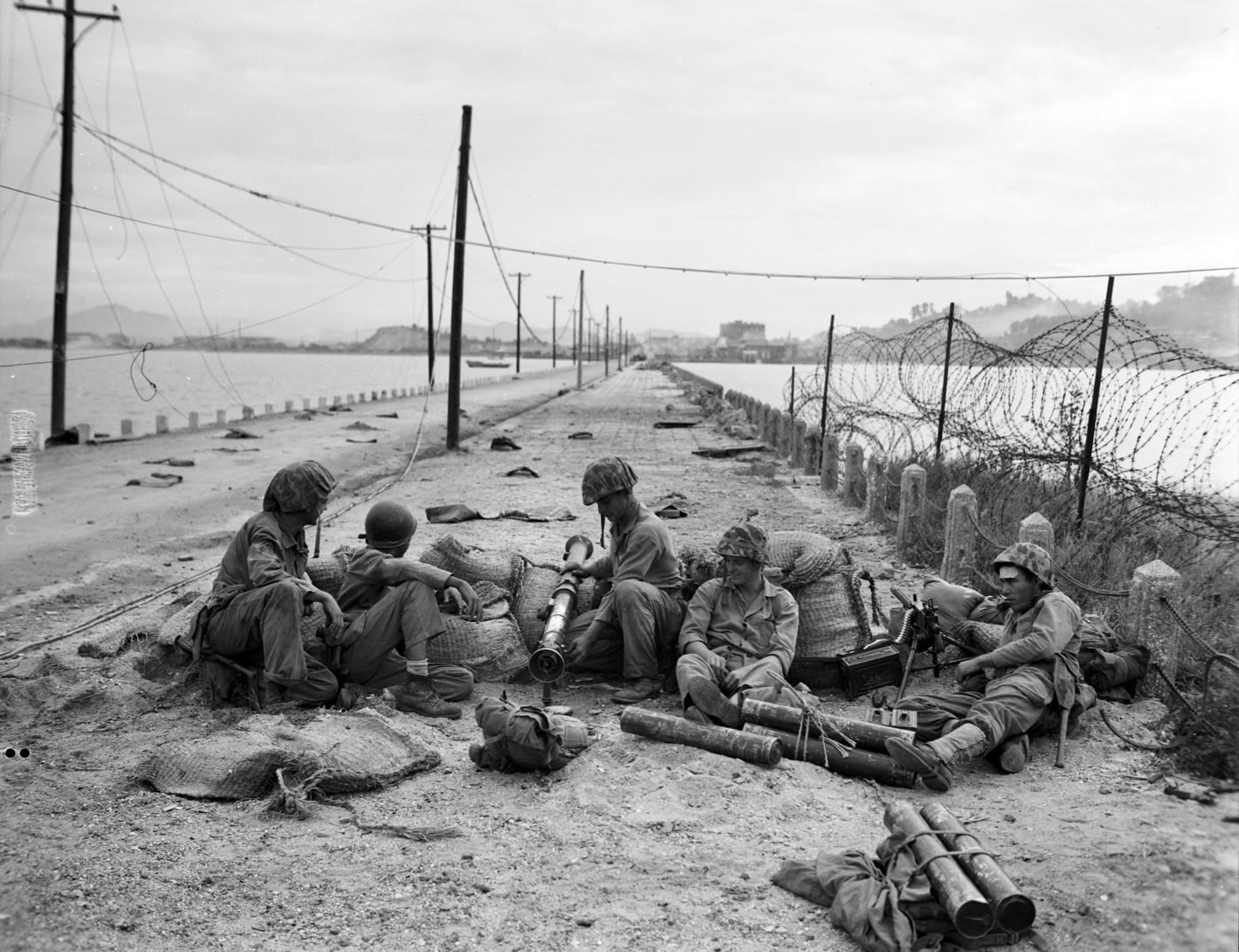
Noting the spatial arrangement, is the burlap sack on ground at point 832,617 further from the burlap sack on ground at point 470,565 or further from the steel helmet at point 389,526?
the steel helmet at point 389,526

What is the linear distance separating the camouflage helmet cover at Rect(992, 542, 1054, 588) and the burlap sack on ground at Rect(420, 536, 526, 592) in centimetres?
311

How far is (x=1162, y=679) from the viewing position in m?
6.02

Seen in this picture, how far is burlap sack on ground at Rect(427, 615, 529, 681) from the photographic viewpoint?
20.6 ft

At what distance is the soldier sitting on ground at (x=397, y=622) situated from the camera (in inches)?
230

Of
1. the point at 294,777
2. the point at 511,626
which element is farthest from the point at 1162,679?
the point at 294,777

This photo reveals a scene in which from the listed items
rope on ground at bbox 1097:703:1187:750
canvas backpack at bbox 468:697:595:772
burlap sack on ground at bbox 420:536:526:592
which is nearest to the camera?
canvas backpack at bbox 468:697:595:772

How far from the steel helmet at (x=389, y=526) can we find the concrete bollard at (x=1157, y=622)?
4410mm

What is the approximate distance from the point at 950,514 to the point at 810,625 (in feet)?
8.78

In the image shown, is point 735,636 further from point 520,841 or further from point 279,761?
point 279,761

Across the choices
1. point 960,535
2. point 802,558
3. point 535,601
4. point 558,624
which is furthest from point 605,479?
point 960,535

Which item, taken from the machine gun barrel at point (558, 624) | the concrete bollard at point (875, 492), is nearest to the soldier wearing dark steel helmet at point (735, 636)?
the machine gun barrel at point (558, 624)

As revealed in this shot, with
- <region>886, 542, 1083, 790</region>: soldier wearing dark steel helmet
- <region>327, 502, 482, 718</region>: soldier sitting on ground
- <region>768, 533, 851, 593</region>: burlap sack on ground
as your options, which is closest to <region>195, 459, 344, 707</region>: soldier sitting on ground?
<region>327, 502, 482, 718</region>: soldier sitting on ground

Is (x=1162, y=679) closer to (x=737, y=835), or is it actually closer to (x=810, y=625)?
(x=810, y=625)

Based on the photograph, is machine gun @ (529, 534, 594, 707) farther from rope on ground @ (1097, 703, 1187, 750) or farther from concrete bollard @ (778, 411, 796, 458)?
concrete bollard @ (778, 411, 796, 458)
